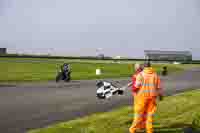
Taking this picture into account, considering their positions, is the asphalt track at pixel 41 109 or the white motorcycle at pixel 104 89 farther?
the white motorcycle at pixel 104 89

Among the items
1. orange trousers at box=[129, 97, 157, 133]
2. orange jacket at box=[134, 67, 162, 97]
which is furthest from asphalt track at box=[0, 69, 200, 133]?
orange jacket at box=[134, 67, 162, 97]

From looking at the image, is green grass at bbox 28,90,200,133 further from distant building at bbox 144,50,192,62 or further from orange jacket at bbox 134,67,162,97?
distant building at bbox 144,50,192,62

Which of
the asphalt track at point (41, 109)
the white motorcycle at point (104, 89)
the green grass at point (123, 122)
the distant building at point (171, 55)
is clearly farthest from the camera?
the distant building at point (171, 55)

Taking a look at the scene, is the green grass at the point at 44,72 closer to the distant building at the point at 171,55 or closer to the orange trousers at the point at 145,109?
the orange trousers at the point at 145,109

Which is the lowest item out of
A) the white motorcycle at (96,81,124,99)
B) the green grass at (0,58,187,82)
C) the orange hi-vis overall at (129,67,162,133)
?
the green grass at (0,58,187,82)

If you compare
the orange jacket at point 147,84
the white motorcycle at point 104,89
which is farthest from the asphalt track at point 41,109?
the orange jacket at point 147,84

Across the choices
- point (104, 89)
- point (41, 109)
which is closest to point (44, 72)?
point (104, 89)

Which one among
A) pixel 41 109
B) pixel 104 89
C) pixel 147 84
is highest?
pixel 147 84

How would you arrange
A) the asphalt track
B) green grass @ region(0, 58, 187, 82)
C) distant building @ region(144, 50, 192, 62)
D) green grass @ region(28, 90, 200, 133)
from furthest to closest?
distant building @ region(144, 50, 192, 62) → green grass @ region(0, 58, 187, 82) → the asphalt track → green grass @ region(28, 90, 200, 133)

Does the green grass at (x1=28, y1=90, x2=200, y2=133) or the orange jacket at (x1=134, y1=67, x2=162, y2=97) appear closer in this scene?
the orange jacket at (x1=134, y1=67, x2=162, y2=97)

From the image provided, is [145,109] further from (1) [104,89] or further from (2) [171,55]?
(2) [171,55]

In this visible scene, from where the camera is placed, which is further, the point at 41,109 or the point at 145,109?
the point at 41,109

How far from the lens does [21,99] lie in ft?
57.8

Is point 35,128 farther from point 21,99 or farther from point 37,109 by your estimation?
point 21,99
